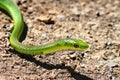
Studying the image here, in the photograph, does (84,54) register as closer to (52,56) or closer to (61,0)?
(52,56)

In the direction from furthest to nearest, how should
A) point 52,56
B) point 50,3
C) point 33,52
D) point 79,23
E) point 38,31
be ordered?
1. point 50,3
2. point 79,23
3. point 38,31
4. point 52,56
5. point 33,52

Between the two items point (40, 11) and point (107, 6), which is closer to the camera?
point (40, 11)

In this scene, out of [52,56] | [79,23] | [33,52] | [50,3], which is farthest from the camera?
[50,3]

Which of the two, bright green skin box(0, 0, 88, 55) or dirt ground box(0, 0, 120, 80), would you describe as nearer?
bright green skin box(0, 0, 88, 55)

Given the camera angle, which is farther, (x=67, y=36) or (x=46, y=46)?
(x=67, y=36)

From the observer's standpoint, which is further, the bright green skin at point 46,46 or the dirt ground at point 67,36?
the dirt ground at point 67,36

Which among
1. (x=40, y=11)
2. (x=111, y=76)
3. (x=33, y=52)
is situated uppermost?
(x=40, y=11)

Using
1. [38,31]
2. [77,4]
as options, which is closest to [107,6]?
[77,4]

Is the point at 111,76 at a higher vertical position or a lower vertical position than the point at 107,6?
lower
